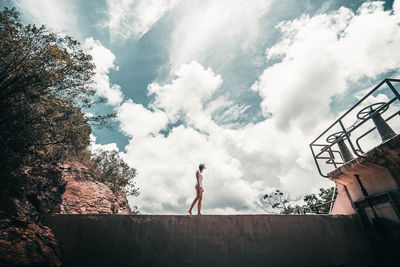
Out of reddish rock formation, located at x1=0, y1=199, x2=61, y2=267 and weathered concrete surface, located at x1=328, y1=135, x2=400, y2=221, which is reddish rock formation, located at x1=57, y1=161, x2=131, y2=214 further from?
weathered concrete surface, located at x1=328, y1=135, x2=400, y2=221

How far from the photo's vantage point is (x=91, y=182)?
10.1 metres

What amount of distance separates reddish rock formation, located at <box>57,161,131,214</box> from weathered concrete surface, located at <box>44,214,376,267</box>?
464 cm

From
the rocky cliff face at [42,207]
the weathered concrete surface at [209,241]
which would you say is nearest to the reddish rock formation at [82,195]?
the rocky cliff face at [42,207]

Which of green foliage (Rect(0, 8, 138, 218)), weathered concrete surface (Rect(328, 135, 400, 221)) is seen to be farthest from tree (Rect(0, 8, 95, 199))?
weathered concrete surface (Rect(328, 135, 400, 221))

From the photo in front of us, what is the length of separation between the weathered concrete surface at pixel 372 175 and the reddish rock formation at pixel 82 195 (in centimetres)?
1012

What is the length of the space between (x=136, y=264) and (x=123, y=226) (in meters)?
0.79

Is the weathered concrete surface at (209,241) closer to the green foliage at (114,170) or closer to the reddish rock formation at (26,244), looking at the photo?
the reddish rock formation at (26,244)

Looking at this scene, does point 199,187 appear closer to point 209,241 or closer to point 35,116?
point 209,241

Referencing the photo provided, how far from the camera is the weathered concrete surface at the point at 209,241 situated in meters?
3.60

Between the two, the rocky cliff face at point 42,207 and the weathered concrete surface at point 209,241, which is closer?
the rocky cliff face at point 42,207

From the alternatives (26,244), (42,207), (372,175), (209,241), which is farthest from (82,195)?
(372,175)

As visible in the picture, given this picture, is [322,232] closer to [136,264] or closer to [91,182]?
[136,264]

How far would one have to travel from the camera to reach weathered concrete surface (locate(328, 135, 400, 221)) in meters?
4.21

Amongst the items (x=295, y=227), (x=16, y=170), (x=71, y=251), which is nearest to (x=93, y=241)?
(x=71, y=251)
